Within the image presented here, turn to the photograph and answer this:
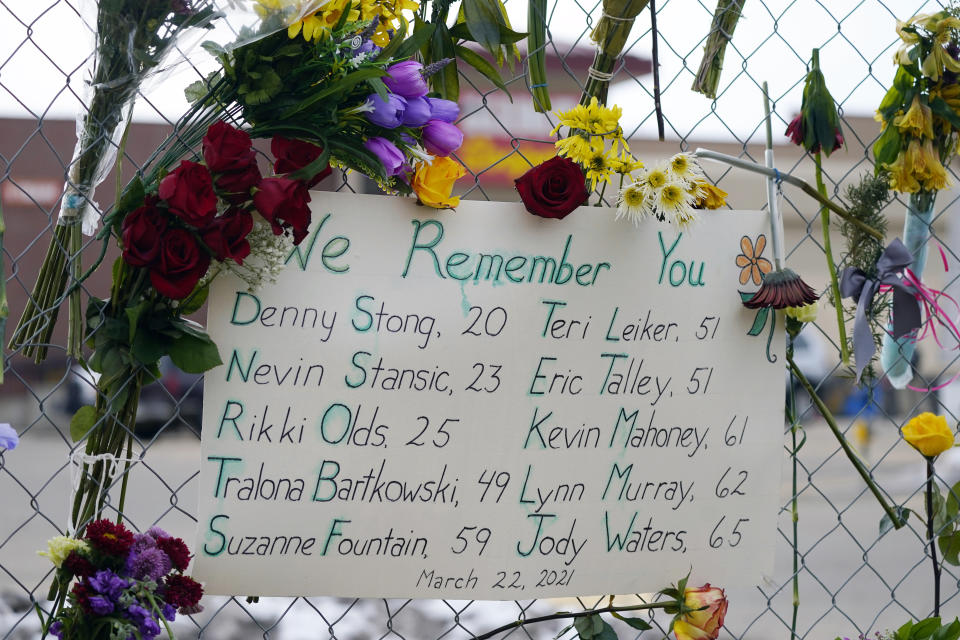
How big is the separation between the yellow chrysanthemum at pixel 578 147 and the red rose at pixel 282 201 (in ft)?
1.24

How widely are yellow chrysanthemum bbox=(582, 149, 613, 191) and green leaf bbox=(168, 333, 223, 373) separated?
0.58 metres

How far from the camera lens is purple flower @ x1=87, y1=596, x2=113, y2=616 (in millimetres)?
994

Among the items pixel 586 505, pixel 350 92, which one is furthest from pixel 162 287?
pixel 586 505

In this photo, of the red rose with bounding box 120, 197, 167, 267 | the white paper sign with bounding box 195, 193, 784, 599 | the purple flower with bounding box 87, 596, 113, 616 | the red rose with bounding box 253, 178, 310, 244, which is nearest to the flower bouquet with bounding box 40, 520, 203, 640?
the purple flower with bounding box 87, 596, 113, 616

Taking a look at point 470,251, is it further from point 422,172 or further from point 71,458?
point 71,458

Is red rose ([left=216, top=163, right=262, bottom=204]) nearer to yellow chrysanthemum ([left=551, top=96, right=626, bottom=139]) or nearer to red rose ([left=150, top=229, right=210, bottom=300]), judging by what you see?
red rose ([left=150, top=229, right=210, bottom=300])

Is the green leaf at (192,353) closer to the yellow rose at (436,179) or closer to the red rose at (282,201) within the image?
the red rose at (282,201)

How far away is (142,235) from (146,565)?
406 millimetres

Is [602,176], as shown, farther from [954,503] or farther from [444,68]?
[954,503]

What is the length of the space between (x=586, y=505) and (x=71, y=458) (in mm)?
726

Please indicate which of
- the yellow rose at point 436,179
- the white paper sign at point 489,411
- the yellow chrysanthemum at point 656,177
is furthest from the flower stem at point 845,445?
the yellow rose at point 436,179

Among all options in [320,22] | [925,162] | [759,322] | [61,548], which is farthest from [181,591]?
[925,162]

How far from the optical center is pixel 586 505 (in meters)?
1.28

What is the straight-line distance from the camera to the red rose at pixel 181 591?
1048mm
